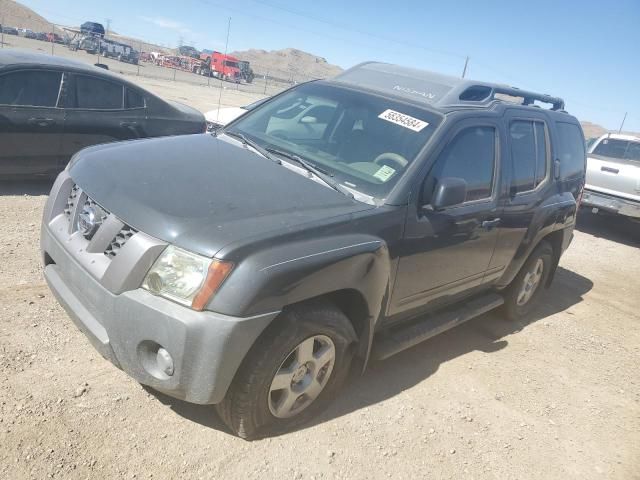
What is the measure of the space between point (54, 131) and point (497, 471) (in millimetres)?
5631

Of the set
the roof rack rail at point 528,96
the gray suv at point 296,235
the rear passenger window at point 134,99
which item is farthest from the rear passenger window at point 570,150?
the rear passenger window at point 134,99

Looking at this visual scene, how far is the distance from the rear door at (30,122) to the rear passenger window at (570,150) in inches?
211

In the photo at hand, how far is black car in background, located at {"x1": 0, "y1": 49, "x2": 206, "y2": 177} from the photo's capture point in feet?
19.1

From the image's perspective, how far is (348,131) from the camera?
3693 millimetres

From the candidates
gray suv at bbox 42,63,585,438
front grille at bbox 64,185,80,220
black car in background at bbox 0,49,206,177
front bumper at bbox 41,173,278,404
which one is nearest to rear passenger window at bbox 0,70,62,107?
black car in background at bbox 0,49,206,177

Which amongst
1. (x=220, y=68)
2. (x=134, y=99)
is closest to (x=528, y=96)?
(x=134, y=99)

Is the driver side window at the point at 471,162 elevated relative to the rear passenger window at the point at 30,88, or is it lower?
elevated

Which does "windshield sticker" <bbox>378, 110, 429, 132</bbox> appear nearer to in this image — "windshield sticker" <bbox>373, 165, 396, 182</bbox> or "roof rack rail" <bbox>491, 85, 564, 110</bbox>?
"windshield sticker" <bbox>373, 165, 396, 182</bbox>

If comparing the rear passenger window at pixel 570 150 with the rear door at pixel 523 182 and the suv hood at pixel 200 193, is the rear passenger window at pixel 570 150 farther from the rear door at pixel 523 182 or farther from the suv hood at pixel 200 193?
the suv hood at pixel 200 193

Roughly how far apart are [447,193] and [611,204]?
7.97 m

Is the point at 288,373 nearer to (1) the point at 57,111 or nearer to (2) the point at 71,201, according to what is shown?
(2) the point at 71,201

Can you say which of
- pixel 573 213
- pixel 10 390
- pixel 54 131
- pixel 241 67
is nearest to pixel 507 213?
pixel 573 213

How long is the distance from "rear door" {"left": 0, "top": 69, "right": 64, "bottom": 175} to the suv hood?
3034mm

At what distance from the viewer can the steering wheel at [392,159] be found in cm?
334
